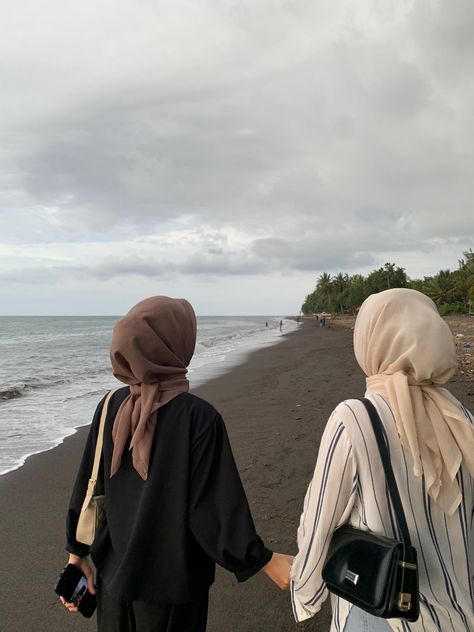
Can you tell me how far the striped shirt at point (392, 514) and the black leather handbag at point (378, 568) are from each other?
21mm

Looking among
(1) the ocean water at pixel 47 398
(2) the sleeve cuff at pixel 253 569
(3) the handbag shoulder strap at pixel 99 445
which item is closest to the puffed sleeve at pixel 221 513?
(2) the sleeve cuff at pixel 253 569

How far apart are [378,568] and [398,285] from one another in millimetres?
84485

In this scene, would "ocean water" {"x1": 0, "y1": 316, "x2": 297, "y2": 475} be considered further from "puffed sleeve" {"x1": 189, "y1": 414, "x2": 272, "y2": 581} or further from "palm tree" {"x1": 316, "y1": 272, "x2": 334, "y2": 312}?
"palm tree" {"x1": 316, "y1": 272, "x2": 334, "y2": 312}

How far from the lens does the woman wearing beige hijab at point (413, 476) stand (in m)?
1.30

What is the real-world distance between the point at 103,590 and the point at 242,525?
65 cm

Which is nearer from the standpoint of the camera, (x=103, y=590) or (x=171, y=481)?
(x=171, y=481)

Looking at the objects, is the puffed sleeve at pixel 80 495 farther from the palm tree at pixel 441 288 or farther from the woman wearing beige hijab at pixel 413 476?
the palm tree at pixel 441 288

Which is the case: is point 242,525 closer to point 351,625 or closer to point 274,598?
point 351,625

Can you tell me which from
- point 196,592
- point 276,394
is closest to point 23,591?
point 196,592

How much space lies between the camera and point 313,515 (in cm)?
141

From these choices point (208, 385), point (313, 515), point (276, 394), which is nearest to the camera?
point (313, 515)

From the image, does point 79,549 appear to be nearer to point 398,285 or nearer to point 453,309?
point 453,309

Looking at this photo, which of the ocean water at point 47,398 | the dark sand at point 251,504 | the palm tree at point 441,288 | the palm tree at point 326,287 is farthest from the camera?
the palm tree at point 326,287

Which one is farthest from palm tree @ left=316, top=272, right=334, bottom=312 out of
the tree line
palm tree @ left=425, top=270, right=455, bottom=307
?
palm tree @ left=425, top=270, right=455, bottom=307
